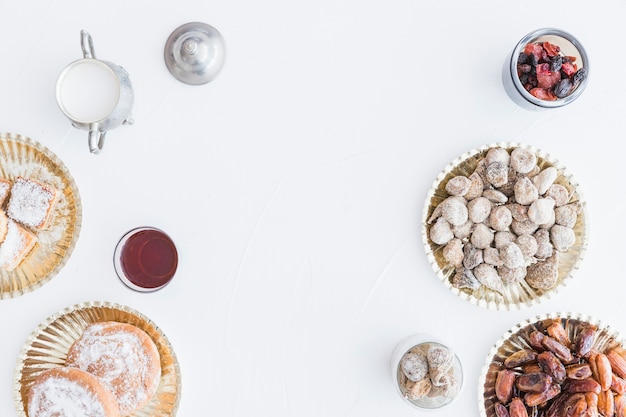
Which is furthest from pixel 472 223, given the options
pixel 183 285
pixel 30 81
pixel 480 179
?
pixel 30 81

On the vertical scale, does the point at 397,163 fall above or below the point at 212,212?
above

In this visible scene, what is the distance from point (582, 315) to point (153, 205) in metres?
0.81

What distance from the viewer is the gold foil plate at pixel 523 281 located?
3.82ft

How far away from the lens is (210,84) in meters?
1.20

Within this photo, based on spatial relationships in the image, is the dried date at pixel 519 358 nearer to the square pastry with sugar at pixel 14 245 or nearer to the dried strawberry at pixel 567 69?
the dried strawberry at pixel 567 69

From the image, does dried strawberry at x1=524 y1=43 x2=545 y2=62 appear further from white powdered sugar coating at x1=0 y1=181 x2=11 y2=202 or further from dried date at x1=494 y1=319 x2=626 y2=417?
white powdered sugar coating at x1=0 y1=181 x2=11 y2=202

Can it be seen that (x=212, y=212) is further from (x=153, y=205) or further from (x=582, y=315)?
(x=582, y=315)

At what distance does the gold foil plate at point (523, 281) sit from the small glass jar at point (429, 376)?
0.13m

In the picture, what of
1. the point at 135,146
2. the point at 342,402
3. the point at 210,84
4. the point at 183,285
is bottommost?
the point at 342,402

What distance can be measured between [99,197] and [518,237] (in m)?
0.76

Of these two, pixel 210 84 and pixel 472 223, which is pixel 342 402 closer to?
pixel 472 223

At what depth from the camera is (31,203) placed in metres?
1.11

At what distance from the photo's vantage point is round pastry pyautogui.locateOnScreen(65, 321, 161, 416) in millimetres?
1067

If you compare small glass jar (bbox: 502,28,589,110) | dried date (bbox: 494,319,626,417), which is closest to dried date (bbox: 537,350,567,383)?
dried date (bbox: 494,319,626,417)
